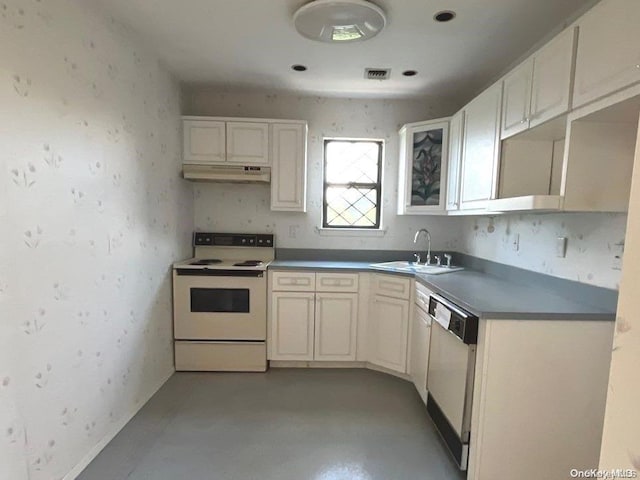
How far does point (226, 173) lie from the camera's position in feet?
9.66

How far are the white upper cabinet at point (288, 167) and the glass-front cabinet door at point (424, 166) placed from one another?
0.93m

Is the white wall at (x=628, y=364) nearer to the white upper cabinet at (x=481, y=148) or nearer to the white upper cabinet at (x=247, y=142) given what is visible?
the white upper cabinet at (x=481, y=148)

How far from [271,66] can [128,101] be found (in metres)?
1.07

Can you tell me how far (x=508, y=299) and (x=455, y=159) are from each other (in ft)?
4.14

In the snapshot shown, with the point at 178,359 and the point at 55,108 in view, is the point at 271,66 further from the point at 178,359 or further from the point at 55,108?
the point at 178,359

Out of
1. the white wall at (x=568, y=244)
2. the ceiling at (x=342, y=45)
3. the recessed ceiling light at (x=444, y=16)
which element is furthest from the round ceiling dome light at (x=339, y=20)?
the white wall at (x=568, y=244)

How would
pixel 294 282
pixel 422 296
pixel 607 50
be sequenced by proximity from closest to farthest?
pixel 607 50 < pixel 422 296 < pixel 294 282

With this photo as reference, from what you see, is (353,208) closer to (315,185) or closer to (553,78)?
(315,185)

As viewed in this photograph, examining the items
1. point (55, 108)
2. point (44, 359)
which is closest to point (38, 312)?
point (44, 359)

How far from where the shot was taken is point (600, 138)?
4.57ft

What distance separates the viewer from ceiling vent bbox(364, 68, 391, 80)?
2.57m

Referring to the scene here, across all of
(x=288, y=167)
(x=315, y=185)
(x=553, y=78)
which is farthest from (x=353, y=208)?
(x=553, y=78)

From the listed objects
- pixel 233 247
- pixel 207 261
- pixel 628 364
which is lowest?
pixel 207 261

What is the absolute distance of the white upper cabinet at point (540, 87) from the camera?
142 centimetres
